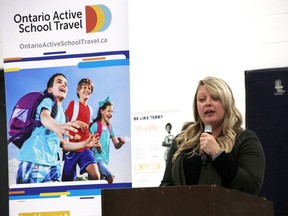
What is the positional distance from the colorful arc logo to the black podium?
3207 mm

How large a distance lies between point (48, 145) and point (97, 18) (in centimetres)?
111

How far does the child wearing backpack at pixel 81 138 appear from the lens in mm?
5105

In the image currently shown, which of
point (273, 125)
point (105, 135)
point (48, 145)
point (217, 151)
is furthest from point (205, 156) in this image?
point (48, 145)

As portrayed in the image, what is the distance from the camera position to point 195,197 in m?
1.98

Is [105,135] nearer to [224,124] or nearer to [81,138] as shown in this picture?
[81,138]

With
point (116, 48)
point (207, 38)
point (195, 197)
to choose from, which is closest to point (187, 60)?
point (207, 38)

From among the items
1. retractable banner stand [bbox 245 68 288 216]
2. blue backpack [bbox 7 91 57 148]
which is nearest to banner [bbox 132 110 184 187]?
retractable banner stand [bbox 245 68 288 216]

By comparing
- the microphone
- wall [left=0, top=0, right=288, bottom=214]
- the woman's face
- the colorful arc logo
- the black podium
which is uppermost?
the colorful arc logo

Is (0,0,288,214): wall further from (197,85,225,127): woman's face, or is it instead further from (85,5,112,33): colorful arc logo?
(197,85,225,127): woman's face

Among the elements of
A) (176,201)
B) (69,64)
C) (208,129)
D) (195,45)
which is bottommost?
(176,201)

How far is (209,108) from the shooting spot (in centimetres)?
252

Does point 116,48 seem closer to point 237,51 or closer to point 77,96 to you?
point 77,96

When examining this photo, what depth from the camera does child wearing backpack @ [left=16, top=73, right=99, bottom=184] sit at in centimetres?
518

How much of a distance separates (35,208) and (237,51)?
6.75ft
